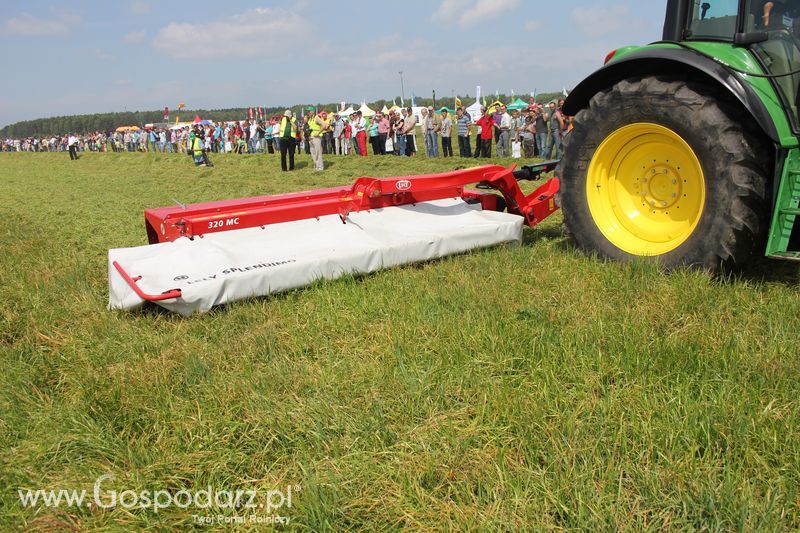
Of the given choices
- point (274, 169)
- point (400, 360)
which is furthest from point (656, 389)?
point (274, 169)

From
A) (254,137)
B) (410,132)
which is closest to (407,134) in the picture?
(410,132)

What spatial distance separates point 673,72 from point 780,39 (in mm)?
578

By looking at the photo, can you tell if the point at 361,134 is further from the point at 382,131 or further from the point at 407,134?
the point at 407,134

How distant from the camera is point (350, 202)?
15.1ft

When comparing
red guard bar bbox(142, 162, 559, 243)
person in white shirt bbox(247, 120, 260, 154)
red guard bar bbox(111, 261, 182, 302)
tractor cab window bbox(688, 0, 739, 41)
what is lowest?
red guard bar bbox(111, 261, 182, 302)

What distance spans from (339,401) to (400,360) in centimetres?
39

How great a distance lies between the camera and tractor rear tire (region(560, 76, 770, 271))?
336 centimetres

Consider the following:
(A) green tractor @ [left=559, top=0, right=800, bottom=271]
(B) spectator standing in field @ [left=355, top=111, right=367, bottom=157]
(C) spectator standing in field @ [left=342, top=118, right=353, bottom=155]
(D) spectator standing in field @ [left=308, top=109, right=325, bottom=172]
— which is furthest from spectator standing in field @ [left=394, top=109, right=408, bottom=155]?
(A) green tractor @ [left=559, top=0, right=800, bottom=271]

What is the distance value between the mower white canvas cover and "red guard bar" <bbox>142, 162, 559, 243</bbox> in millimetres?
77

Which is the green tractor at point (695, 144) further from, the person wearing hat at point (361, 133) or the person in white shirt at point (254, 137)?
the person in white shirt at point (254, 137)

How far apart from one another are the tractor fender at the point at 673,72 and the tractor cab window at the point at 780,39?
0.27 meters

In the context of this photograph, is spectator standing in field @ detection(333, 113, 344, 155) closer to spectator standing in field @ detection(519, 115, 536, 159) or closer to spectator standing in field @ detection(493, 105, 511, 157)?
spectator standing in field @ detection(493, 105, 511, 157)

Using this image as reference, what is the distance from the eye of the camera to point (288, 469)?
201 cm

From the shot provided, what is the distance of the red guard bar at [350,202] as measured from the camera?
13.6 feet
